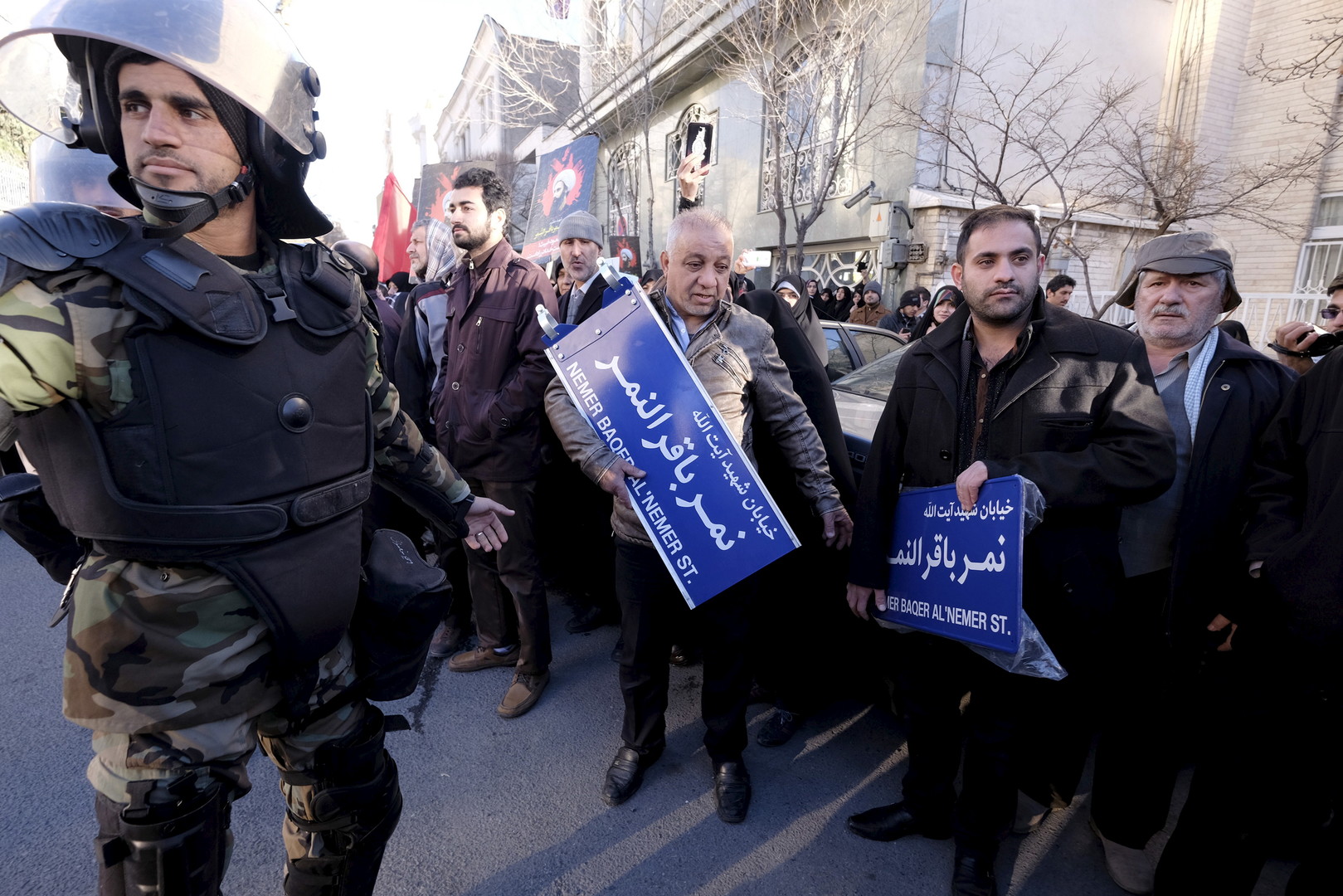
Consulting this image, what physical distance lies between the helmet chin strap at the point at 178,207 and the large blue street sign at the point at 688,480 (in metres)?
1.24

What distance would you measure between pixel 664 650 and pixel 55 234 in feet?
6.51

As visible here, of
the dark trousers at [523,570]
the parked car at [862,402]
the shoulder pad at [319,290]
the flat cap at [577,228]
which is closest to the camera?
the shoulder pad at [319,290]

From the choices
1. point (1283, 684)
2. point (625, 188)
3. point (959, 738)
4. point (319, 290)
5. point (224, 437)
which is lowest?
point (959, 738)

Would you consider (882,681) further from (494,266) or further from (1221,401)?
(494,266)

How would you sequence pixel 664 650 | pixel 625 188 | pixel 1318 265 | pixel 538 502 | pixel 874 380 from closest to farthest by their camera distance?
1. pixel 664 650
2. pixel 538 502
3. pixel 874 380
4. pixel 1318 265
5. pixel 625 188

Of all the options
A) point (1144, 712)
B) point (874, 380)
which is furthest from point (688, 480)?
point (874, 380)

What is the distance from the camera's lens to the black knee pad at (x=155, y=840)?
1.27 metres

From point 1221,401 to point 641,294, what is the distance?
174cm

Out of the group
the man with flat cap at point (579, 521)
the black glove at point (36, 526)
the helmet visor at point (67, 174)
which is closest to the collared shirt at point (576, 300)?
the man with flat cap at point (579, 521)

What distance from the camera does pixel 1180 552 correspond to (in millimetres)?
2012

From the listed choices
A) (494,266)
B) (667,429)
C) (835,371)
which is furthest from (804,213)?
(667,429)

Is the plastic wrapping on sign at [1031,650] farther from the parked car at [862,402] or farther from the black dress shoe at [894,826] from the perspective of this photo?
the parked car at [862,402]

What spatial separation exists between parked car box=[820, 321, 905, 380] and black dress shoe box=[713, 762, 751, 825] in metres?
2.97

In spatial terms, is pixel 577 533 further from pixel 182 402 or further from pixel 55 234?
pixel 55 234
